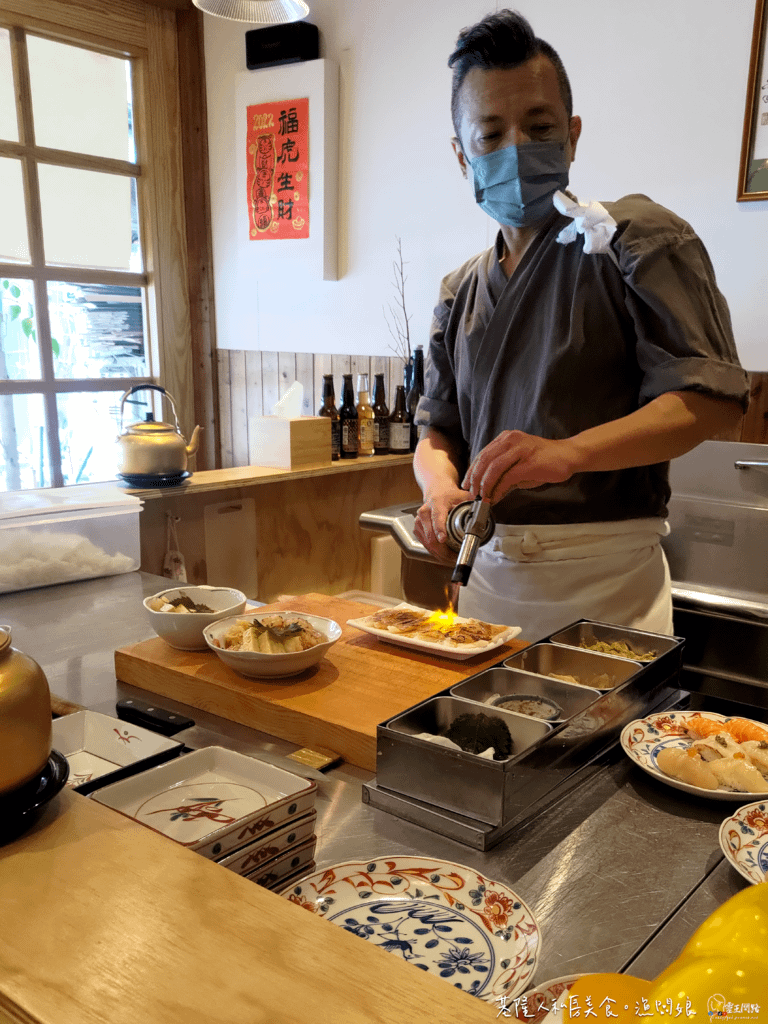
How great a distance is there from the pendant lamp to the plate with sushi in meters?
1.85

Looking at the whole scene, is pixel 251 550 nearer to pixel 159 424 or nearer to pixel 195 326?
pixel 159 424

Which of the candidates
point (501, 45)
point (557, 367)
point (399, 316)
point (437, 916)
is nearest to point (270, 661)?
point (437, 916)

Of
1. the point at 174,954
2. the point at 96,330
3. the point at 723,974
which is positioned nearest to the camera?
the point at 723,974

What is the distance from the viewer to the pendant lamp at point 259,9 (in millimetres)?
1994

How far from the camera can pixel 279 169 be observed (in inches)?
148

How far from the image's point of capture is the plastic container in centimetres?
177

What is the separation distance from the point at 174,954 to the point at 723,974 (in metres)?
0.32

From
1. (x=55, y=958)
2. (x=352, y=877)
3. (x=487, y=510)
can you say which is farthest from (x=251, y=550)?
(x=55, y=958)

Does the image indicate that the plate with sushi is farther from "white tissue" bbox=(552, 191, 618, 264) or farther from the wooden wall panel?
the wooden wall panel

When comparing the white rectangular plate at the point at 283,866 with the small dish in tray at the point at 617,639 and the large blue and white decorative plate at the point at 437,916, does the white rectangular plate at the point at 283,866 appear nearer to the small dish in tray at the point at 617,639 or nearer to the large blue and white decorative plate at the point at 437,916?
the large blue and white decorative plate at the point at 437,916

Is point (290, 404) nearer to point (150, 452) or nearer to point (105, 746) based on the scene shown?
point (150, 452)

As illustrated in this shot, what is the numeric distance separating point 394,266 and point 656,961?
10.4 ft

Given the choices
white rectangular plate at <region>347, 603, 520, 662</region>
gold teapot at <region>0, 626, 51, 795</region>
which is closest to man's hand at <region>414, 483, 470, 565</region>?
white rectangular plate at <region>347, 603, 520, 662</region>

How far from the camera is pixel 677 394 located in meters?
1.33
